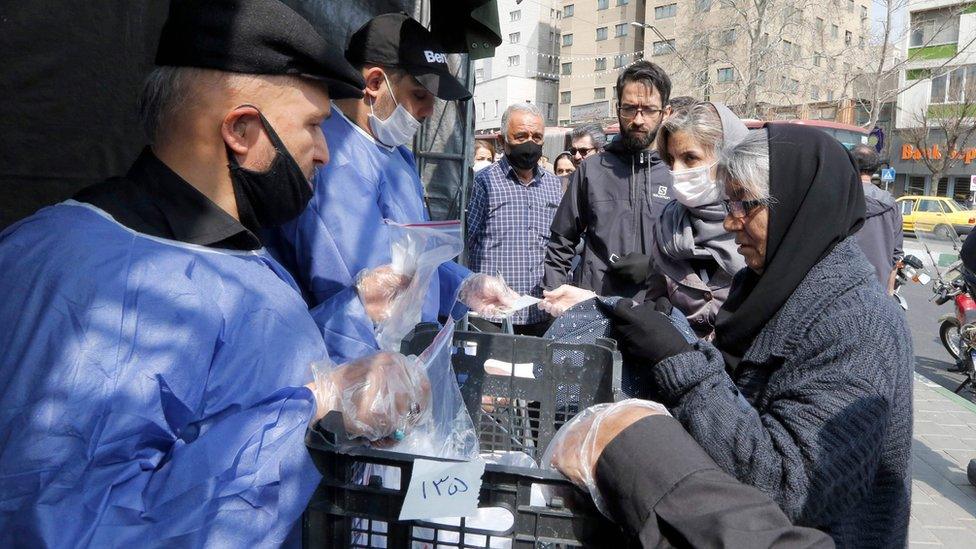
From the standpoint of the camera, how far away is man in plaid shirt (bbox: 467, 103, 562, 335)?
529cm

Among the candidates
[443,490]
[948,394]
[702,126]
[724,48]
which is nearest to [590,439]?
[443,490]

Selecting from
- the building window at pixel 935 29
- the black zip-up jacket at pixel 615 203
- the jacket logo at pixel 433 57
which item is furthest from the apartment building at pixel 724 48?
the jacket logo at pixel 433 57

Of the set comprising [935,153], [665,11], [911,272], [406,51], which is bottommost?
[911,272]

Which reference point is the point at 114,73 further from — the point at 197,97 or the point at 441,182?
the point at 441,182

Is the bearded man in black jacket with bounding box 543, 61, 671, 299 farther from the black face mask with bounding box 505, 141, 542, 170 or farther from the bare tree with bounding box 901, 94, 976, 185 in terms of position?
the bare tree with bounding box 901, 94, 976, 185

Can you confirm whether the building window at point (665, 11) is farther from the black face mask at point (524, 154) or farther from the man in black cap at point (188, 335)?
the man in black cap at point (188, 335)

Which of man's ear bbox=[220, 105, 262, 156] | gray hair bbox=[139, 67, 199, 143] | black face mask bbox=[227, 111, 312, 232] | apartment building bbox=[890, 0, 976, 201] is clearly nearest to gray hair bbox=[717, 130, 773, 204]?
black face mask bbox=[227, 111, 312, 232]

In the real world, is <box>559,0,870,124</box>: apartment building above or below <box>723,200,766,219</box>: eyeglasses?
above

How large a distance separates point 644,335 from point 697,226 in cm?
143

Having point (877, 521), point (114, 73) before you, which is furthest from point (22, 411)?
point (114, 73)

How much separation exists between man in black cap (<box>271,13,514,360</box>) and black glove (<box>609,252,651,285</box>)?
121 centimetres

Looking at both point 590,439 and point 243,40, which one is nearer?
point 590,439

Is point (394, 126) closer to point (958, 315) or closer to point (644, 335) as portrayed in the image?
point (644, 335)

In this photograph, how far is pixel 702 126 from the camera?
321 cm
